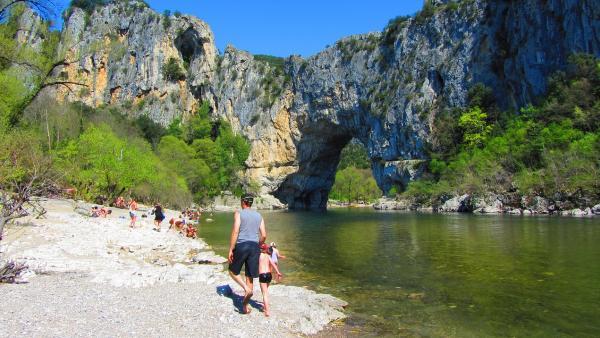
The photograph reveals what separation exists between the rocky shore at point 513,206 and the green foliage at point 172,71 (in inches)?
2261

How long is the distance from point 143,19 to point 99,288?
97192mm

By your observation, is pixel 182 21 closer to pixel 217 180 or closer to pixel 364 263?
pixel 217 180

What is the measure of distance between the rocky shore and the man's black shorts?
3297 centimetres

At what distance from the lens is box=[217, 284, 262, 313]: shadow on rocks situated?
7815mm

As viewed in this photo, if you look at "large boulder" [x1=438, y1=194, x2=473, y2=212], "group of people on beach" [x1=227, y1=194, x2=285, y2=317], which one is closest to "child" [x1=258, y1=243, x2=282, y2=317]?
"group of people on beach" [x1=227, y1=194, x2=285, y2=317]

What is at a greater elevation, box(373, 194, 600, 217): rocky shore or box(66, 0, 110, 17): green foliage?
box(66, 0, 110, 17): green foliage

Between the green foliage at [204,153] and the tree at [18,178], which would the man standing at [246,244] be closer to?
the tree at [18,178]

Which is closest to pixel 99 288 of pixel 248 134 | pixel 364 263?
pixel 364 263

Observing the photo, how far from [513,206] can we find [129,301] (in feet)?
135

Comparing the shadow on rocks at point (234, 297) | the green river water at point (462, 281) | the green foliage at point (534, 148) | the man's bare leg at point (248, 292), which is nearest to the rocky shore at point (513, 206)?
the green foliage at point (534, 148)

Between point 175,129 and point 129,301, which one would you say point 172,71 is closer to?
point 175,129

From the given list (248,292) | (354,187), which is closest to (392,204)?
(354,187)

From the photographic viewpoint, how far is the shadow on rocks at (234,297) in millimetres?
7815

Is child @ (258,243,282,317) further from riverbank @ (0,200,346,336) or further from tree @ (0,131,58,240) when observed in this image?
tree @ (0,131,58,240)
